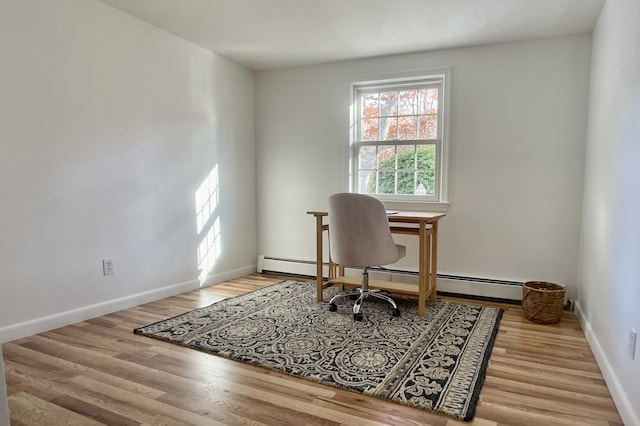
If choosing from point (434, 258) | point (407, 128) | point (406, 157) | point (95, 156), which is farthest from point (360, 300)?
point (95, 156)

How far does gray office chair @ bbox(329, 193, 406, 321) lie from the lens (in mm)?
2842

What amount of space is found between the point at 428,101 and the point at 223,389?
321 centimetres

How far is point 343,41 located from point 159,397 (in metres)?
3.13

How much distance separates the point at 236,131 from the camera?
4.36 metres

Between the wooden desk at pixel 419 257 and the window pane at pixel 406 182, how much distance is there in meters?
0.50

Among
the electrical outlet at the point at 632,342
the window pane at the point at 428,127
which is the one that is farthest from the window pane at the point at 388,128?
the electrical outlet at the point at 632,342

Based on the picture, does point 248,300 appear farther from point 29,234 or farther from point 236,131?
point 236,131

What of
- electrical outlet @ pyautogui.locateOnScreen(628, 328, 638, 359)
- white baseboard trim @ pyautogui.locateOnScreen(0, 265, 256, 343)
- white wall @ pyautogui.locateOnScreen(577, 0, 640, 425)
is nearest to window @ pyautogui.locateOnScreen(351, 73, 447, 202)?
white wall @ pyautogui.locateOnScreen(577, 0, 640, 425)

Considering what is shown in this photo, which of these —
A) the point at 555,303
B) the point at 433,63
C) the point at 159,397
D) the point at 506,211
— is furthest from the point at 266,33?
the point at 555,303

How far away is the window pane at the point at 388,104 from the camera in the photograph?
4.03 m

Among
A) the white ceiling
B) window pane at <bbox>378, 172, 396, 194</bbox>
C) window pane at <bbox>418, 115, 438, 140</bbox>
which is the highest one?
the white ceiling

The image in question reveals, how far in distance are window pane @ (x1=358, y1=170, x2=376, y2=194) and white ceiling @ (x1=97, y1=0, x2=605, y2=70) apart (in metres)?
1.21

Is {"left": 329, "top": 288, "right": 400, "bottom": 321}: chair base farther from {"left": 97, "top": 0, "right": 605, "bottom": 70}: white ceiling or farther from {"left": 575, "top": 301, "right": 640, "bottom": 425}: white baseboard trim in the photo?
{"left": 97, "top": 0, "right": 605, "bottom": 70}: white ceiling

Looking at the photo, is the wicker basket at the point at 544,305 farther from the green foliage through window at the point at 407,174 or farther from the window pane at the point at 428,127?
the window pane at the point at 428,127
